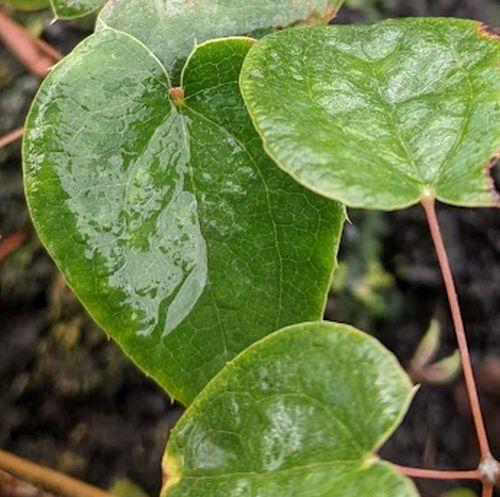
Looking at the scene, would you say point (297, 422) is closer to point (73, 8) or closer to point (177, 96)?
point (177, 96)

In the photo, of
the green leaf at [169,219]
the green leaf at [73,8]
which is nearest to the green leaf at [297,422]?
the green leaf at [169,219]

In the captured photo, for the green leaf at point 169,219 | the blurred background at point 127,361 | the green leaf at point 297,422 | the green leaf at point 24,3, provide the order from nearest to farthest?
the green leaf at point 297,422
the green leaf at point 169,219
the green leaf at point 24,3
the blurred background at point 127,361

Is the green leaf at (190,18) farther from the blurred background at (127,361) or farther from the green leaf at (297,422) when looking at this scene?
the blurred background at (127,361)

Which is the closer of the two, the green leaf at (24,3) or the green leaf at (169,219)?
the green leaf at (169,219)

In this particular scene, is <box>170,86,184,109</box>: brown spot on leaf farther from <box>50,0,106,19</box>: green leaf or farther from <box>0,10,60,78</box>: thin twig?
<box>0,10,60,78</box>: thin twig

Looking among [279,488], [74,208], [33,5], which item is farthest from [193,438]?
[33,5]
